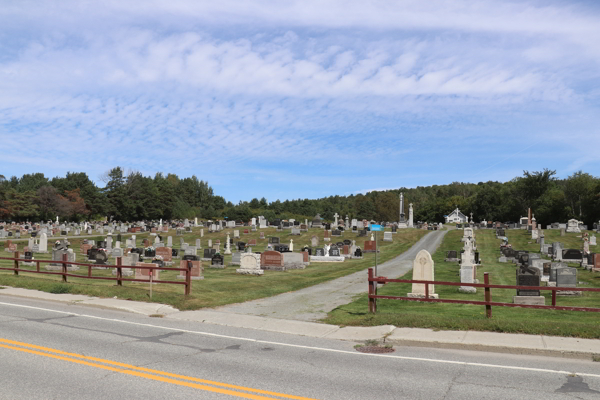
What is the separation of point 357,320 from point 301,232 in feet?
156

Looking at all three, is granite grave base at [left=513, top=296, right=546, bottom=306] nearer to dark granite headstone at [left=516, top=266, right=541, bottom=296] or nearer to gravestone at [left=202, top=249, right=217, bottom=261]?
dark granite headstone at [left=516, top=266, right=541, bottom=296]

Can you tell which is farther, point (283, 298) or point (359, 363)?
point (283, 298)

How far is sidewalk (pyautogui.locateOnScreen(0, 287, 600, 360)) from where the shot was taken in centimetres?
922

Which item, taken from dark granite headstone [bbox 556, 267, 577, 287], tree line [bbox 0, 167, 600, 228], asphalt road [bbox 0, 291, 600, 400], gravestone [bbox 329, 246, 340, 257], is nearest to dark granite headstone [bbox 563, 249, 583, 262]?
dark granite headstone [bbox 556, 267, 577, 287]

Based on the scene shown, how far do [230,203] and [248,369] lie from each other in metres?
148

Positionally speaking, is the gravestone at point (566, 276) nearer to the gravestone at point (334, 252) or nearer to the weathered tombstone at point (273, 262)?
the weathered tombstone at point (273, 262)

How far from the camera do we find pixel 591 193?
262 feet

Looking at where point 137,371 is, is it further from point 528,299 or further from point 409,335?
point 528,299

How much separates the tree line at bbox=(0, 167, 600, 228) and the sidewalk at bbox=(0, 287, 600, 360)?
7718 cm

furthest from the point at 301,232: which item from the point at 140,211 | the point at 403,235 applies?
the point at 140,211

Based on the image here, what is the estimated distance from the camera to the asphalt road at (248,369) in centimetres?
664

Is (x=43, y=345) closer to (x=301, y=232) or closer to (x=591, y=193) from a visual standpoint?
(x=301, y=232)

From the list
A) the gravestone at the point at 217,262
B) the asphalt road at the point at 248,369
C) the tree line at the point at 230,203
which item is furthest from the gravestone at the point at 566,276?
the tree line at the point at 230,203

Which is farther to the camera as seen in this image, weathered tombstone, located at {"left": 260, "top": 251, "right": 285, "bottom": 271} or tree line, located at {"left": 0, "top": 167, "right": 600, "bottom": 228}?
tree line, located at {"left": 0, "top": 167, "right": 600, "bottom": 228}
